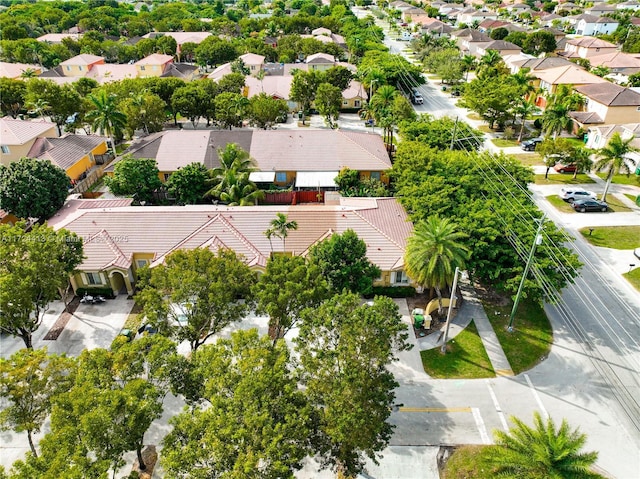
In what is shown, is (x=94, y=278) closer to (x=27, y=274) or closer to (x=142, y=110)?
(x=27, y=274)

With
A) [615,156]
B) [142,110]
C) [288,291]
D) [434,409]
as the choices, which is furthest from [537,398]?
[142,110]

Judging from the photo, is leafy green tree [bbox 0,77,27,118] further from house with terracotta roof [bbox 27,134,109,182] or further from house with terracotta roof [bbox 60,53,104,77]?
house with terracotta roof [bbox 60,53,104,77]

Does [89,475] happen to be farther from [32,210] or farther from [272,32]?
[272,32]

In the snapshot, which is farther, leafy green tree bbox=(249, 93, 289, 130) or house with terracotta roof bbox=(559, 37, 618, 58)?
house with terracotta roof bbox=(559, 37, 618, 58)

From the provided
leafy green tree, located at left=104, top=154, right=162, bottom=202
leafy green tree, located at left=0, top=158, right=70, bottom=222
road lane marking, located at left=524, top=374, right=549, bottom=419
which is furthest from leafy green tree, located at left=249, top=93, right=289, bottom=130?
road lane marking, located at left=524, top=374, right=549, bottom=419

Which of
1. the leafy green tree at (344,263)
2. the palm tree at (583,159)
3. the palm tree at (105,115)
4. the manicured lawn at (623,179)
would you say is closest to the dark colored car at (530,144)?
the palm tree at (583,159)
